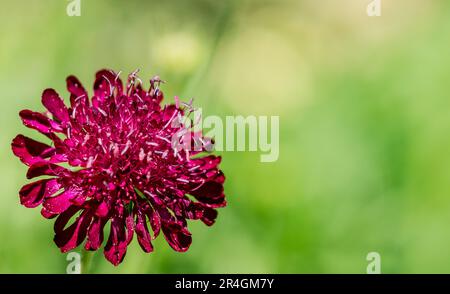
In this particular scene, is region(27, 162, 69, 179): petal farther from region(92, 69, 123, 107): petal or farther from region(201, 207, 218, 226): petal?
region(201, 207, 218, 226): petal

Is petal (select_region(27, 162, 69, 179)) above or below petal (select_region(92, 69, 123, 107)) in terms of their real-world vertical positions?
below

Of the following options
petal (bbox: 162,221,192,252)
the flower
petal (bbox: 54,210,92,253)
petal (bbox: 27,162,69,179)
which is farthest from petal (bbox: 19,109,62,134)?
petal (bbox: 162,221,192,252)

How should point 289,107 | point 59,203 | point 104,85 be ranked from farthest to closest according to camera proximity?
1. point 289,107
2. point 104,85
3. point 59,203

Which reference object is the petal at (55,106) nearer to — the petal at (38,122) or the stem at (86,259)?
the petal at (38,122)

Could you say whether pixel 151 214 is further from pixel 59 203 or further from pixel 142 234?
pixel 59 203

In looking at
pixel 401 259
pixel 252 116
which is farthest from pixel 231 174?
pixel 401 259

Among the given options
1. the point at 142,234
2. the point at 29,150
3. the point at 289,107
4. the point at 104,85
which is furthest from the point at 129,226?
the point at 289,107
